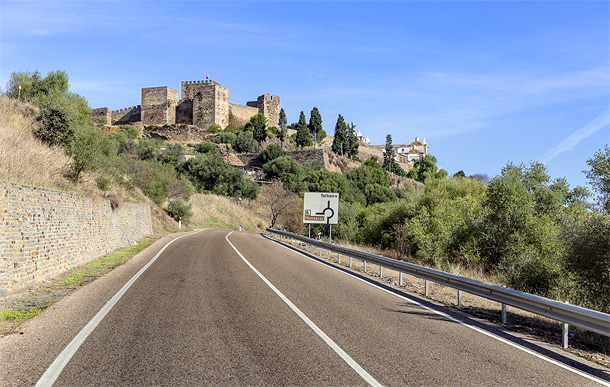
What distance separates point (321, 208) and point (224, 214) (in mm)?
36802

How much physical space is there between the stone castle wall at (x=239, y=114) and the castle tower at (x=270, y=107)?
8.50 feet

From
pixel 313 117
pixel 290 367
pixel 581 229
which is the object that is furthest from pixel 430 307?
pixel 313 117

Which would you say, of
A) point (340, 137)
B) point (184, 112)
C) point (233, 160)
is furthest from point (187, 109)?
point (340, 137)

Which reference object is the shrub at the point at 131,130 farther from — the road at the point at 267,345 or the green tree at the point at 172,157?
the road at the point at 267,345

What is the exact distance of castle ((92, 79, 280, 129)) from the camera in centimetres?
10500

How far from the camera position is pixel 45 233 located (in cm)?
1114

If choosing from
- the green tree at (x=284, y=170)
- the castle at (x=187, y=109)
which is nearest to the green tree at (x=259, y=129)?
the castle at (x=187, y=109)

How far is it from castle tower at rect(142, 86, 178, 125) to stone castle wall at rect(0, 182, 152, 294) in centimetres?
9427

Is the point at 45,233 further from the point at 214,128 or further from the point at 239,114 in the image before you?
the point at 239,114

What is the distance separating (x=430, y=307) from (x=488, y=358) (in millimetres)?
3521

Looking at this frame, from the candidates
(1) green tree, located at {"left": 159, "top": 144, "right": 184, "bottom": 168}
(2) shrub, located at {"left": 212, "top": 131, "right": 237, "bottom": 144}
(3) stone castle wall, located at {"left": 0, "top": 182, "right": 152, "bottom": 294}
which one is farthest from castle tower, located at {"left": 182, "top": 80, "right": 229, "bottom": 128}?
(3) stone castle wall, located at {"left": 0, "top": 182, "right": 152, "bottom": 294}

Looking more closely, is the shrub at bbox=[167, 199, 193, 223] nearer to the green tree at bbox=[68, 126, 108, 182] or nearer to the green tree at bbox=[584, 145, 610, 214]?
the green tree at bbox=[68, 126, 108, 182]

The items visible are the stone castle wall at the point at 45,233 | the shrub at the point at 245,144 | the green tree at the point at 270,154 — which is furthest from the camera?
the shrub at the point at 245,144

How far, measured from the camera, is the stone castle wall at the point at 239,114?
360 feet
